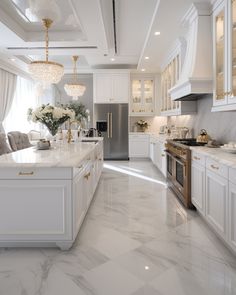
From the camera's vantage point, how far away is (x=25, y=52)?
20.1ft

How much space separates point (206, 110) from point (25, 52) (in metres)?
4.29

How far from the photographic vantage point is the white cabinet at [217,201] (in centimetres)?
230

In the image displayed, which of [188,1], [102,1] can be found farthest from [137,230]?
[102,1]

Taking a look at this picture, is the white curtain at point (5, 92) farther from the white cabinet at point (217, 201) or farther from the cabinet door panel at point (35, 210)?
the white cabinet at point (217, 201)

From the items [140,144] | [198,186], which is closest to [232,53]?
[198,186]

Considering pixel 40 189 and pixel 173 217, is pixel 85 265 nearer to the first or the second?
pixel 40 189

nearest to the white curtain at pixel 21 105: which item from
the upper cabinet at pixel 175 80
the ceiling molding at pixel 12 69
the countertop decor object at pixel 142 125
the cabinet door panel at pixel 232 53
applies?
the ceiling molding at pixel 12 69

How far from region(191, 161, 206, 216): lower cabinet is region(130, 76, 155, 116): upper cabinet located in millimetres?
5362

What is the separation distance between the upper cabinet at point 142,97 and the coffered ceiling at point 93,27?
1.43 m

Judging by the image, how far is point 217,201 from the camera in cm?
249

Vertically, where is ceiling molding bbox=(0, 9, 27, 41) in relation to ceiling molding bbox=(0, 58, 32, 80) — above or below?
above

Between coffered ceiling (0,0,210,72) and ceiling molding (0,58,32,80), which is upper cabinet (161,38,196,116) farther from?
ceiling molding (0,58,32,80)

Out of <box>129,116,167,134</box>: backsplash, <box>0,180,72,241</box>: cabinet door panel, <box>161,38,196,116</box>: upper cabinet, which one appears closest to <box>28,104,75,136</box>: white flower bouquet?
<box>0,180,72,241</box>: cabinet door panel

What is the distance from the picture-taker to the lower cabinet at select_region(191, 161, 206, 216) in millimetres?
2951
